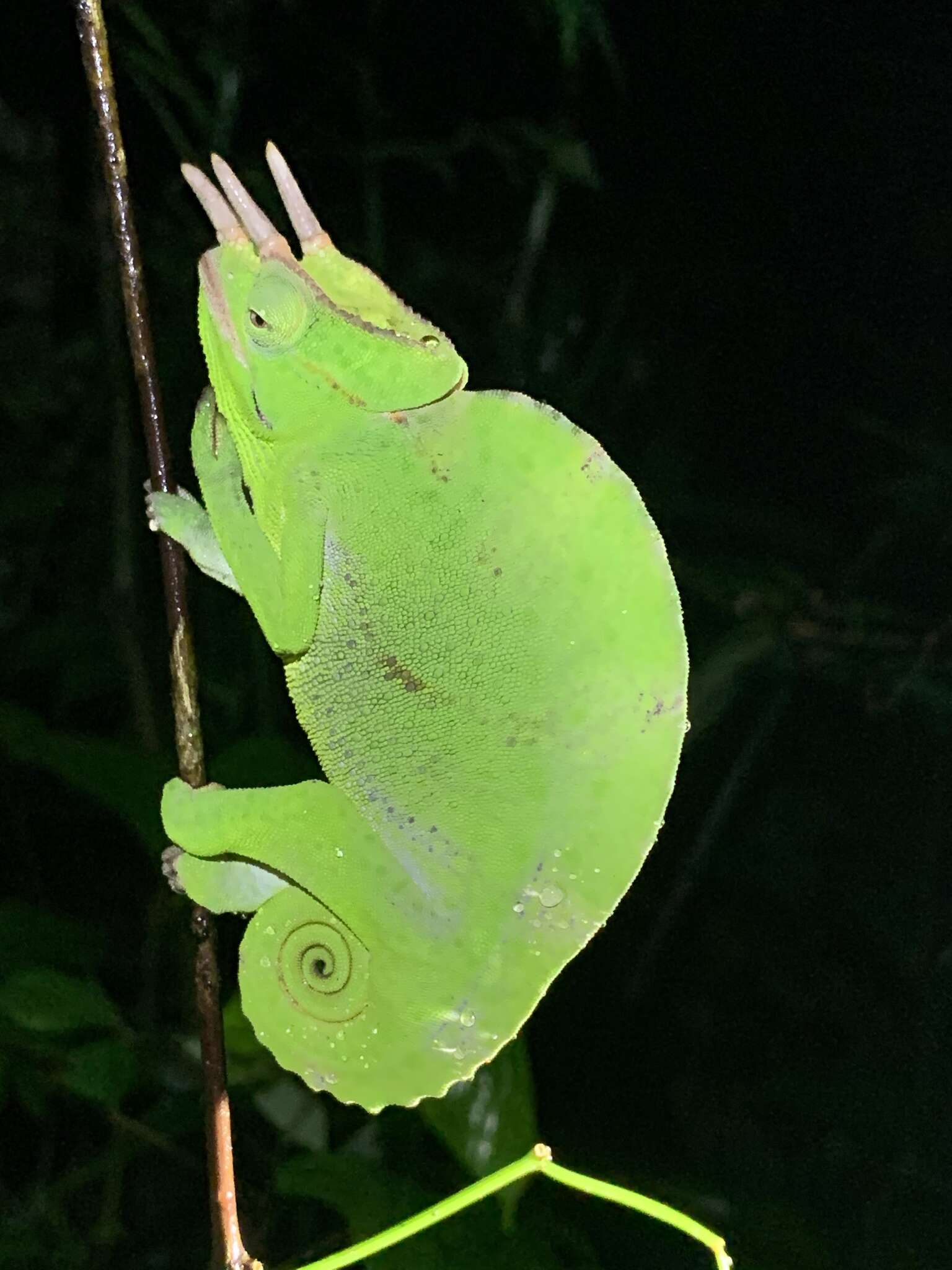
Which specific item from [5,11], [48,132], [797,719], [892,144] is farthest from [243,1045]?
[892,144]

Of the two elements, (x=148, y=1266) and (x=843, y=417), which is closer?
(x=148, y=1266)

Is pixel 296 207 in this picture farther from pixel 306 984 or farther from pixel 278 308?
pixel 306 984

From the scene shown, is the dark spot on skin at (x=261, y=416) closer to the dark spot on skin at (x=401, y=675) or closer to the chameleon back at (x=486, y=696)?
the chameleon back at (x=486, y=696)

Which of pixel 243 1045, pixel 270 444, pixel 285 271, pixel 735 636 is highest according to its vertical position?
pixel 285 271

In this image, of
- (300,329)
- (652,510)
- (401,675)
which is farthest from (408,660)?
(652,510)

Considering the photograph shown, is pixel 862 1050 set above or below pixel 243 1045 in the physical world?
below

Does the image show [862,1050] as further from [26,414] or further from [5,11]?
[5,11]

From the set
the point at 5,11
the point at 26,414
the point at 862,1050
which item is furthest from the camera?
the point at 862,1050
